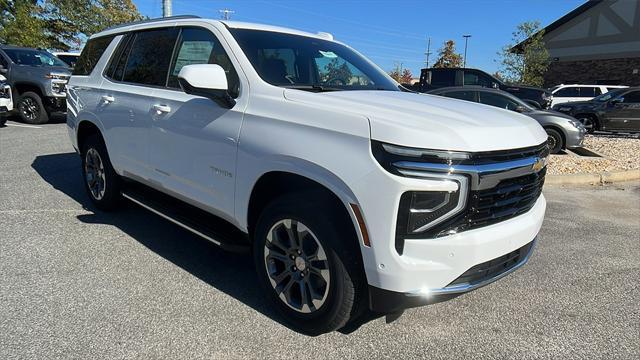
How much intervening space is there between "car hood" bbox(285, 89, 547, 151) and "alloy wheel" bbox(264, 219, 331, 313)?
766mm

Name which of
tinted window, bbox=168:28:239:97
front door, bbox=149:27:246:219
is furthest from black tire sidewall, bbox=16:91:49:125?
tinted window, bbox=168:28:239:97

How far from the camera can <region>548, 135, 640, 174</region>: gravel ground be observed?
8.98 m

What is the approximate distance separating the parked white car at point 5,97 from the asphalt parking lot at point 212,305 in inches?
280

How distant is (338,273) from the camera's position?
265 centimetres

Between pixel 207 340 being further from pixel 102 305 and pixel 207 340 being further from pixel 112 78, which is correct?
pixel 112 78

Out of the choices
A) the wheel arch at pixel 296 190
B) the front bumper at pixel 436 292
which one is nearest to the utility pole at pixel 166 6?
the wheel arch at pixel 296 190

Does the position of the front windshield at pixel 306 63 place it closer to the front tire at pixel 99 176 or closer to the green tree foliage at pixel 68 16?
the front tire at pixel 99 176

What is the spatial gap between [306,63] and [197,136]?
1.04m

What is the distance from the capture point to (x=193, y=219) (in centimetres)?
369

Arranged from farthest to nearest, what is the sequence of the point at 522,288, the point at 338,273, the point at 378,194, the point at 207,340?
the point at 522,288 → the point at 207,340 → the point at 338,273 → the point at 378,194

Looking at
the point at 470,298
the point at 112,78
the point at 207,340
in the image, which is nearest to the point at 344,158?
the point at 207,340

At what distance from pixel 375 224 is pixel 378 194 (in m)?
0.16

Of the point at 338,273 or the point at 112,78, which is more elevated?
the point at 112,78

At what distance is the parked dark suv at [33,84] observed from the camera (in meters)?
12.1
